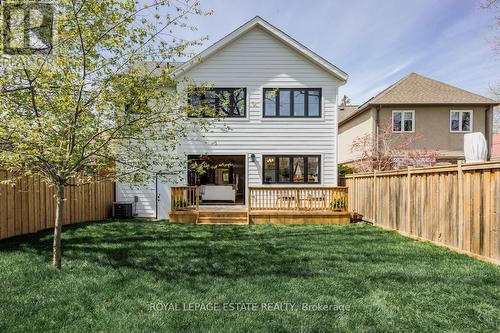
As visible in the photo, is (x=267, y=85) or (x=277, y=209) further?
(x=267, y=85)

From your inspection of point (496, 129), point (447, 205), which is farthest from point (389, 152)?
point (496, 129)

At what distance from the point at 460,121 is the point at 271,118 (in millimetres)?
12719

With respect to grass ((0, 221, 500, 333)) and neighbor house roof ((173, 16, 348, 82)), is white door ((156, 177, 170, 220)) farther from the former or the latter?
grass ((0, 221, 500, 333))

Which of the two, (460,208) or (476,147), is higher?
(476,147)

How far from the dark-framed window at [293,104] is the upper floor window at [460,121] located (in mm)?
10455

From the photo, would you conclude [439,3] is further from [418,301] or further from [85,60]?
[85,60]

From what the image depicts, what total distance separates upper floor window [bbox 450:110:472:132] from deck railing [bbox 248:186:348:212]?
37.4 feet

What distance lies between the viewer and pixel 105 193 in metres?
10.8

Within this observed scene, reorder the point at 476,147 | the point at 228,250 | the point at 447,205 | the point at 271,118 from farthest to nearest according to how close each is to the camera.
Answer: the point at 271,118 < the point at 228,250 < the point at 447,205 < the point at 476,147

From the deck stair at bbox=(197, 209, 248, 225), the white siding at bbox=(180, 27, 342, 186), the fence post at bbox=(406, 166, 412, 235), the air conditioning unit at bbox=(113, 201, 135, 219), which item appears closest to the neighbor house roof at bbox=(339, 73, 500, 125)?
the white siding at bbox=(180, 27, 342, 186)

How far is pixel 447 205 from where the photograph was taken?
5703 millimetres

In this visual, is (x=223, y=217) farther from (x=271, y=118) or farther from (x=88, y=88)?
(x=88, y=88)

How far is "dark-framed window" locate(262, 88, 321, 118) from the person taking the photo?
1146 centimetres

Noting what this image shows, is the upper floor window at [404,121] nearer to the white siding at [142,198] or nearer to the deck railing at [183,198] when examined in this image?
the deck railing at [183,198]
